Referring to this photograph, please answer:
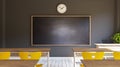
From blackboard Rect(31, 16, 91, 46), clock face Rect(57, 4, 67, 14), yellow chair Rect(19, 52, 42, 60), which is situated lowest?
yellow chair Rect(19, 52, 42, 60)

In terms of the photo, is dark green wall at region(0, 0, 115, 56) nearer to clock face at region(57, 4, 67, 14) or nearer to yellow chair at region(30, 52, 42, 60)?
clock face at region(57, 4, 67, 14)

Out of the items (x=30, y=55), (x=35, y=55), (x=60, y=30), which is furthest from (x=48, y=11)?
(x=35, y=55)

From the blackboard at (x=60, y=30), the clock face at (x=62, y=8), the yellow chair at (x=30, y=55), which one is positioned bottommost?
the yellow chair at (x=30, y=55)

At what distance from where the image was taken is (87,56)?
13.2ft

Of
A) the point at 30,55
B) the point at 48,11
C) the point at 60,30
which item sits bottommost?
the point at 30,55

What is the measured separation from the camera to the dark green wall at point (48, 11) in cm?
830

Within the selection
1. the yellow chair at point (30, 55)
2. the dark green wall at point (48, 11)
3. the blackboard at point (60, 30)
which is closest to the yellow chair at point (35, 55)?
the yellow chair at point (30, 55)

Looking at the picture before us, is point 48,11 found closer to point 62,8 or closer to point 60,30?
point 62,8

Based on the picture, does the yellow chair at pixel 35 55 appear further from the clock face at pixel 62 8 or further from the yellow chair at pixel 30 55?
the clock face at pixel 62 8

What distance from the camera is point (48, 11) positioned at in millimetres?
8289

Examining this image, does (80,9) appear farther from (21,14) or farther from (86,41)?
(21,14)

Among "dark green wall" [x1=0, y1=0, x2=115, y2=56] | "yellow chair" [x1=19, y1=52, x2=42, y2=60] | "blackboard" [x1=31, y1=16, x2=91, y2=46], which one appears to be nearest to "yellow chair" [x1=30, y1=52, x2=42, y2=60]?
"yellow chair" [x1=19, y1=52, x2=42, y2=60]

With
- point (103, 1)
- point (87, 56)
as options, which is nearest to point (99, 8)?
point (103, 1)

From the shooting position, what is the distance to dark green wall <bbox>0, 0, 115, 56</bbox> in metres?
8.30
